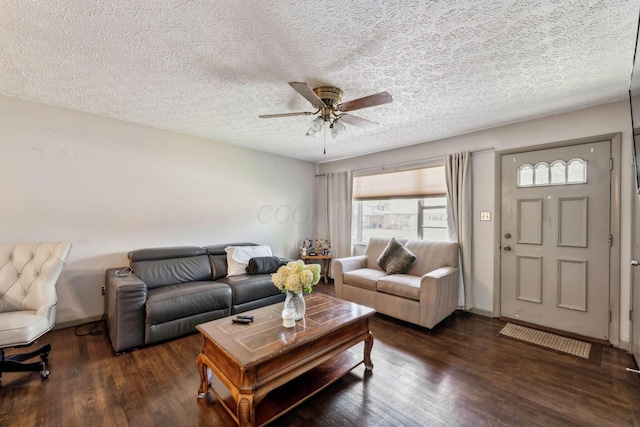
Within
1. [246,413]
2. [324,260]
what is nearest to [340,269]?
[324,260]

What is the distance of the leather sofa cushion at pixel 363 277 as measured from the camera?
11.0 ft

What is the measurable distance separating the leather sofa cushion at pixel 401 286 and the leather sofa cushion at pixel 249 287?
56.8 inches

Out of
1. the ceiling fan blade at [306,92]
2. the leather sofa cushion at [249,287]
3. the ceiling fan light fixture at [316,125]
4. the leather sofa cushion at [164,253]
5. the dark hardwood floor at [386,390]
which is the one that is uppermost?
the ceiling fan blade at [306,92]

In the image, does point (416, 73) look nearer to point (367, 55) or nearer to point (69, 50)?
point (367, 55)

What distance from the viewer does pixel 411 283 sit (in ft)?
10.1

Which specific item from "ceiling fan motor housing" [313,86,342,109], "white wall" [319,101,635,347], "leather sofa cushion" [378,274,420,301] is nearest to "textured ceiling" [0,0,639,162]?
"ceiling fan motor housing" [313,86,342,109]

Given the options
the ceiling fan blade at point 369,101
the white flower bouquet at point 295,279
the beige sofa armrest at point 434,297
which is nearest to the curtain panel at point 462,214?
the beige sofa armrest at point 434,297

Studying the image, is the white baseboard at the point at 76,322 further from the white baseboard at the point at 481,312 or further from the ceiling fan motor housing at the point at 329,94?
the white baseboard at the point at 481,312

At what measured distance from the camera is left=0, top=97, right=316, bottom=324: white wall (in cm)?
270

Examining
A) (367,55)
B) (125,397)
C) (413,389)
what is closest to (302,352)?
(413,389)

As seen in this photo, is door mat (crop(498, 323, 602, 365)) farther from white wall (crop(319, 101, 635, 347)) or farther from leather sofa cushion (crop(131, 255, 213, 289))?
leather sofa cushion (crop(131, 255, 213, 289))

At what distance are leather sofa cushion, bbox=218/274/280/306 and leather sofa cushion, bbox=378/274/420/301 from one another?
4.74 feet

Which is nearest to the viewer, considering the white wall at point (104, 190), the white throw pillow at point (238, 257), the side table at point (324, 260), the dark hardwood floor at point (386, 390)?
the dark hardwood floor at point (386, 390)

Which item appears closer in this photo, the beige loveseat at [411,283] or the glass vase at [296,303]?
the glass vase at [296,303]
